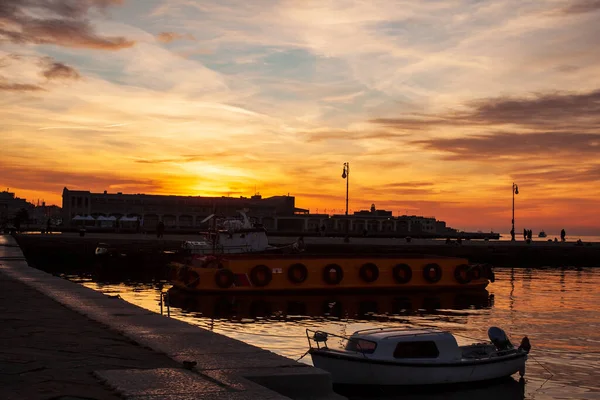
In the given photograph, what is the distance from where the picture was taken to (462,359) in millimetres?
21500

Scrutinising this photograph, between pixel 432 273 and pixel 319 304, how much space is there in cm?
1225

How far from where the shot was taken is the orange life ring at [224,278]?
4497 centimetres

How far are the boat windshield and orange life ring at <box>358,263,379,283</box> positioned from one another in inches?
1131

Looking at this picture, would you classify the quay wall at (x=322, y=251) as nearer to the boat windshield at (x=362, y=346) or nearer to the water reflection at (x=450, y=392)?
the water reflection at (x=450, y=392)

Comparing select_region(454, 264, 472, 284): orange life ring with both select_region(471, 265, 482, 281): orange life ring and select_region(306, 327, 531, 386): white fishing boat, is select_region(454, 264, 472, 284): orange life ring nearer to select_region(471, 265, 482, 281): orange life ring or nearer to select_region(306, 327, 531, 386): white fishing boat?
select_region(471, 265, 482, 281): orange life ring

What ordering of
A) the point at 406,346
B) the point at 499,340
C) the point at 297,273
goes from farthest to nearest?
the point at 297,273 < the point at 499,340 < the point at 406,346

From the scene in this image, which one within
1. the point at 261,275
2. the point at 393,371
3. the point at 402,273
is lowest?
the point at 393,371

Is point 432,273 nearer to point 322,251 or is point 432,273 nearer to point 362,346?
point 362,346

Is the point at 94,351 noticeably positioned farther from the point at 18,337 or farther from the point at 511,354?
the point at 511,354

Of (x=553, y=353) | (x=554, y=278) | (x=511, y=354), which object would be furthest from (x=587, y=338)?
(x=554, y=278)

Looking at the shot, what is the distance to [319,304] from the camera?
1716 inches

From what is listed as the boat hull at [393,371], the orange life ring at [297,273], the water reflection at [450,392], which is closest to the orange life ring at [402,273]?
the orange life ring at [297,273]

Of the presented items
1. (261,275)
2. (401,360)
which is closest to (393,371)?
(401,360)

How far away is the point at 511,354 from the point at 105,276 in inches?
1767
